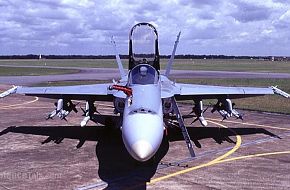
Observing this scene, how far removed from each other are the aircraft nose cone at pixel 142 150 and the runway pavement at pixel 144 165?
1920 mm

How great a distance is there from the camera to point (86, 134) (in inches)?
687

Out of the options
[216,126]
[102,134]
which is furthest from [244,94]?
[102,134]

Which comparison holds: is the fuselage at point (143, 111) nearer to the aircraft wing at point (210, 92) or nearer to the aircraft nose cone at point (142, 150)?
the aircraft nose cone at point (142, 150)

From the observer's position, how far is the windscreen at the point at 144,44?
15766 millimetres

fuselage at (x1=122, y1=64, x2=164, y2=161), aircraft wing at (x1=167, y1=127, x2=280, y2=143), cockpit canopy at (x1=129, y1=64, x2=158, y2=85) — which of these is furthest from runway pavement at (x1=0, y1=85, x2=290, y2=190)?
cockpit canopy at (x1=129, y1=64, x2=158, y2=85)

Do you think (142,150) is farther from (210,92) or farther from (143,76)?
(210,92)

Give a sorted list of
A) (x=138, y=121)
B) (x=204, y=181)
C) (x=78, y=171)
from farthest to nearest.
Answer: (x=78, y=171) < (x=204, y=181) < (x=138, y=121)

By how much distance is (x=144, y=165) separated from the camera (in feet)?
40.2

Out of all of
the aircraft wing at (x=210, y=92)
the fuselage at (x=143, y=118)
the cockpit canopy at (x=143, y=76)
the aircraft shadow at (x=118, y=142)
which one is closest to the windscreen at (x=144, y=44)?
the aircraft wing at (x=210, y=92)

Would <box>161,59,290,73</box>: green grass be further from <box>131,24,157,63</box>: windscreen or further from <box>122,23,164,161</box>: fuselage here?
<box>122,23,164,161</box>: fuselage

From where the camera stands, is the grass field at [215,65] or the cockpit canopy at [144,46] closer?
the cockpit canopy at [144,46]

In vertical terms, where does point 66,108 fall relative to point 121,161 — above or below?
above

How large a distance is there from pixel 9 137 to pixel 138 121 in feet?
30.4

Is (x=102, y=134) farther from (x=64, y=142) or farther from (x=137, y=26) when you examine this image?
(x=137, y=26)
